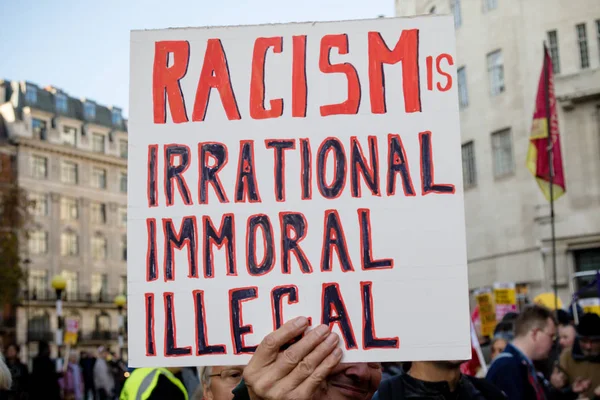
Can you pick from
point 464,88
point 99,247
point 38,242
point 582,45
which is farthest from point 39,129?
point 582,45

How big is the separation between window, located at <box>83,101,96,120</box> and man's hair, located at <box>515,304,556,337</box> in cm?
7517

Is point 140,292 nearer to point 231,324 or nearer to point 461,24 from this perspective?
point 231,324

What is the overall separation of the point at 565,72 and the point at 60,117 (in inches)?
2168

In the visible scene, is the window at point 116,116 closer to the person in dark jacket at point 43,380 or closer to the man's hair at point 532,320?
the person in dark jacket at point 43,380

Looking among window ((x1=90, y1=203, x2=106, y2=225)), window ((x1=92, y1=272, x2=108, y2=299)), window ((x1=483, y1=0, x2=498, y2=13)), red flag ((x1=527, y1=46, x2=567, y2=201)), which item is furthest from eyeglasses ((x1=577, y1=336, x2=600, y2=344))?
window ((x1=92, y1=272, x2=108, y2=299))

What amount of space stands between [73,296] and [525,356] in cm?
6966

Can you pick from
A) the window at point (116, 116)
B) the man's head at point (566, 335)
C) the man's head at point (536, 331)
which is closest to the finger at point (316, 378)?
the man's head at point (536, 331)

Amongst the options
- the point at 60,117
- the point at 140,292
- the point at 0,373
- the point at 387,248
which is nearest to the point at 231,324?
the point at 140,292

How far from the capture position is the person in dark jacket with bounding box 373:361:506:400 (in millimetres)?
4387

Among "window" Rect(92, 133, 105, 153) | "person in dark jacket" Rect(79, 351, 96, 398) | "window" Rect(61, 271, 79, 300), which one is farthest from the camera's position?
"window" Rect(92, 133, 105, 153)

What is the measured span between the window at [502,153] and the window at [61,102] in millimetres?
53881

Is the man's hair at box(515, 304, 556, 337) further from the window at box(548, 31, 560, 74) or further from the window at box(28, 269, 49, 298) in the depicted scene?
the window at box(28, 269, 49, 298)

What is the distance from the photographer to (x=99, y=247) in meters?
74.9

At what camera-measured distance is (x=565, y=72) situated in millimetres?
27203
